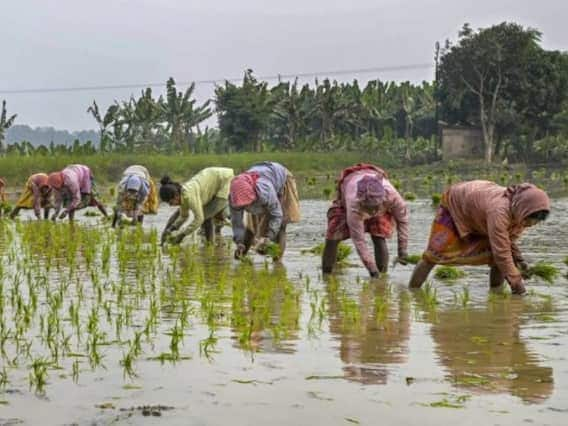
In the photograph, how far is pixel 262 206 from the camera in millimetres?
9953

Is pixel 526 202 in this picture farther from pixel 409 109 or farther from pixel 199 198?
pixel 409 109

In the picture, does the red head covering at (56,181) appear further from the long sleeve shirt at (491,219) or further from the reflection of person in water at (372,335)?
the long sleeve shirt at (491,219)

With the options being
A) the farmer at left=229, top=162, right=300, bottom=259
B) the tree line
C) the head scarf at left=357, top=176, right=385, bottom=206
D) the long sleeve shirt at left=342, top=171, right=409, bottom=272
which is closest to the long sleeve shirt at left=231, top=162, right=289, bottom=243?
the farmer at left=229, top=162, right=300, bottom=259

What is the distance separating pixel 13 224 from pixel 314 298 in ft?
31.2

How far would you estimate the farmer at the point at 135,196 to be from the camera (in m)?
14.3

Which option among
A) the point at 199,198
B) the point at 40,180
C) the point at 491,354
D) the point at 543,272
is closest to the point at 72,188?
the point at 40,180

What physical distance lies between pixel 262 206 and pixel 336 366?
4700mm

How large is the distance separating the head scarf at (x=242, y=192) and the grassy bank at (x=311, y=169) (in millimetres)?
13959

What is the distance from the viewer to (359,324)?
21.9 ft

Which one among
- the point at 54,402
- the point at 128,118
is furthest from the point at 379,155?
the point at 54,402

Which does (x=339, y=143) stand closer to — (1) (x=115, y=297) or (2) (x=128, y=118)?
(2) (x=128, y=118)

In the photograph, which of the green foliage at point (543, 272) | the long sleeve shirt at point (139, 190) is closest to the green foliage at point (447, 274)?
the green foliage at point (543, 272)

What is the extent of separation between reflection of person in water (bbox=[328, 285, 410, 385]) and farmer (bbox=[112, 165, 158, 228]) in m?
6.55

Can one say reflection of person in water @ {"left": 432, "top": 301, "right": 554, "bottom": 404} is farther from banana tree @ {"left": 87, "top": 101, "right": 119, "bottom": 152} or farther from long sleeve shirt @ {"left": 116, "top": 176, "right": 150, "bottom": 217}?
banana tree @ {"left": 87, "top": 101, "right": 119, "bottom": 152}
